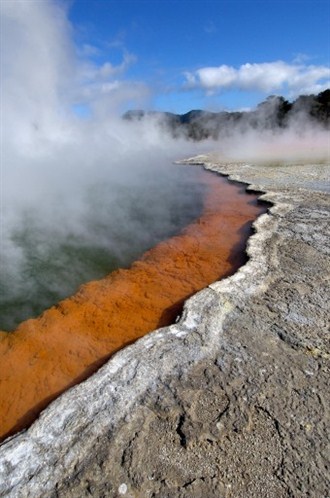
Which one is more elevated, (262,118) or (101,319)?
(101,319)

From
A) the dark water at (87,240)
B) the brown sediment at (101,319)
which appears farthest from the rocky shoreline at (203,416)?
the dark water at (87,240)

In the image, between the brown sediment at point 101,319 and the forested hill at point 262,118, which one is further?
the forested hill at point 262,118

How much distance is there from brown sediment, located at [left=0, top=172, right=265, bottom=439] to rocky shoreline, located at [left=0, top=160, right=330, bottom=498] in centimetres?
48

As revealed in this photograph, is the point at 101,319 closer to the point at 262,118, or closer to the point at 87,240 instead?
the point at 87,240

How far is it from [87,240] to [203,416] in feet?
16.5

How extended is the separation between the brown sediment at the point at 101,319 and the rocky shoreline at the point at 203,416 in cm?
48

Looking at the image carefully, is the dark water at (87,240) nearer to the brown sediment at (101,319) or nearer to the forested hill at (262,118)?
the brown sediment at (101,319)

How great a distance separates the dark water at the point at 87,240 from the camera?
5.14m

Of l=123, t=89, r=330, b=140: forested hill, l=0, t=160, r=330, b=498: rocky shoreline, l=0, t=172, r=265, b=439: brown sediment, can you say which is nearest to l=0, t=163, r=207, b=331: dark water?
l=0, t=172, r=265, b=439: brown sediment

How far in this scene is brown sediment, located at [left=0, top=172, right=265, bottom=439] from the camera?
3.27 m

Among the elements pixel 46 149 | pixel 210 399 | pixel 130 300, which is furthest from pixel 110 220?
pixel 46 149

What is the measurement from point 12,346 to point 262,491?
113 inches

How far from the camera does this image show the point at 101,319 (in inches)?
168

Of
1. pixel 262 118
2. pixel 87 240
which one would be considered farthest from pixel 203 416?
pixel 262 118
